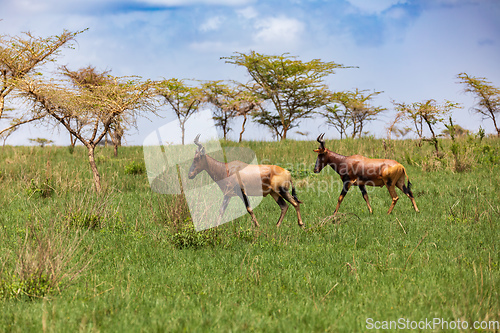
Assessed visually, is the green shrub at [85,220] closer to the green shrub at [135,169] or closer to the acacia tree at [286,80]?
the green shrub at [135,169]

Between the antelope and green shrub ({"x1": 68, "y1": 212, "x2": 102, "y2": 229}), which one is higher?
the antelope

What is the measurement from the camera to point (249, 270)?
546 cm

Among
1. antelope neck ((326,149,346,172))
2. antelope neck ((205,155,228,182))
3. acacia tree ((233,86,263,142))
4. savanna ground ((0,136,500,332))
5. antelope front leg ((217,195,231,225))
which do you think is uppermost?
acacia tree ((233,86,263,142))

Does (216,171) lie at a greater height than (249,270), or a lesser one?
greater

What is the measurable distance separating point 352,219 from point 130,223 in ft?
16.7

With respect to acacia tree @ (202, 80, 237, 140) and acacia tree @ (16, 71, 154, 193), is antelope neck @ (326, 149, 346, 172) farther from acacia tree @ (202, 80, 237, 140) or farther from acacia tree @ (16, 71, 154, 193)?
acacia tree @ (202, 80, 237, 140)

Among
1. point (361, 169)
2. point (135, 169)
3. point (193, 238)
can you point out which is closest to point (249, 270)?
point (193, 238)

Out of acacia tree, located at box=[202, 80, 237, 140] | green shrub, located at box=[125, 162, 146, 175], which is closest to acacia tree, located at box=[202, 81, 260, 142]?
acacia tree, located at box=[202, 80, 237, 140]

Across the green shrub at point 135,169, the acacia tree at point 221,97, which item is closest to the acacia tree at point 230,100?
the acacia tree at point 221,97

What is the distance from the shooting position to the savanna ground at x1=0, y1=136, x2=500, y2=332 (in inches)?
160

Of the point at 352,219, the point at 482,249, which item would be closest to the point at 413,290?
the point at 482,249

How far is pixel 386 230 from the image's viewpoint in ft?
24.9

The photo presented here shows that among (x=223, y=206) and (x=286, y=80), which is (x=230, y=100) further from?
(x=223, y=206)

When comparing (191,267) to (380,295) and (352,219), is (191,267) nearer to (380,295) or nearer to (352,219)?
(380,295)
